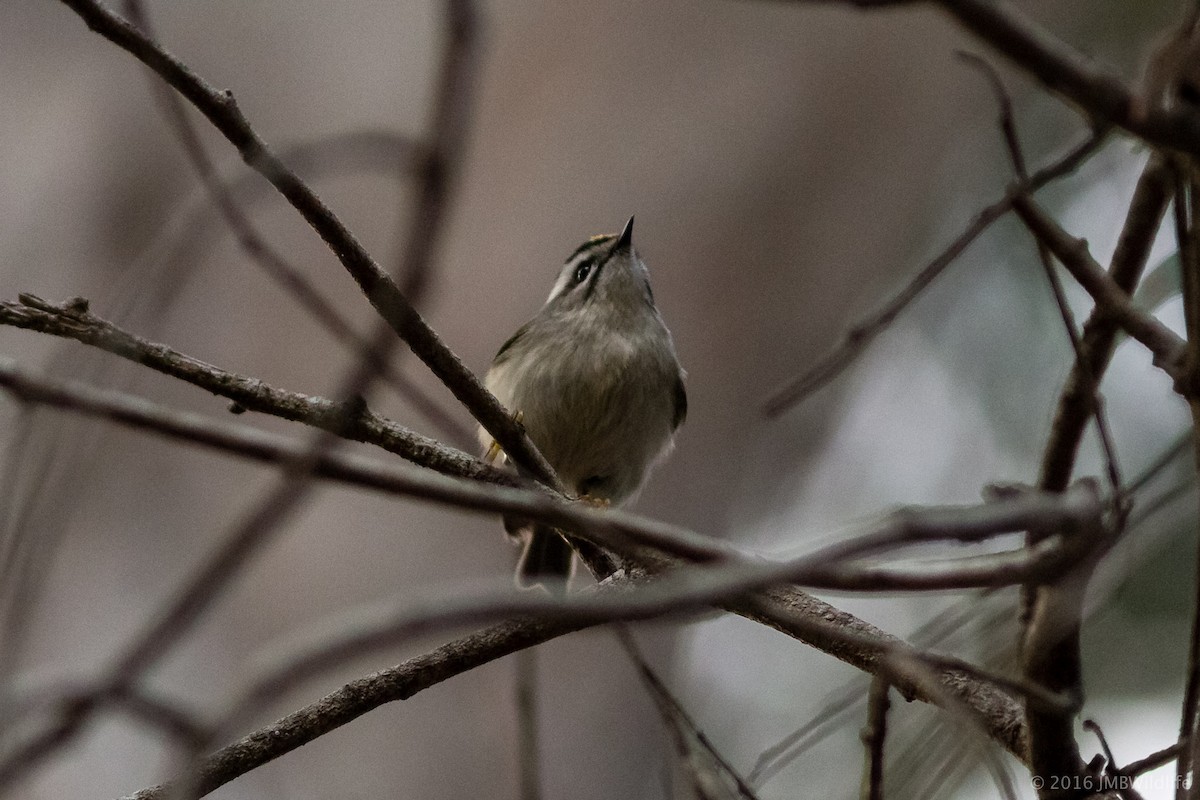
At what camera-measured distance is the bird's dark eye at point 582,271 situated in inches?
186

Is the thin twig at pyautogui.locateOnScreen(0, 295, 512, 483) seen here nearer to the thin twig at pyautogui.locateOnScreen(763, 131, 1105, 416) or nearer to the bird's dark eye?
the thin twig at pyautogui.locateOnScreen(763, 131, 1105, 416)

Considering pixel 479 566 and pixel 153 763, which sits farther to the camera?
pixel 479 566

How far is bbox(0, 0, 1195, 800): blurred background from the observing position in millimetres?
6703

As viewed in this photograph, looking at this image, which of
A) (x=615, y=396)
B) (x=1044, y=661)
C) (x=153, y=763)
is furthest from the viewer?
(x=153, y=763)

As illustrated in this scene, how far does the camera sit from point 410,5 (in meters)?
7.47

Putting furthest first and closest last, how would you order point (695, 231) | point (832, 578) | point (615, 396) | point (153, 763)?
1. point (695, 231)
2. point (153, 763)
3. point (615, 396)
4. point (832, 578)

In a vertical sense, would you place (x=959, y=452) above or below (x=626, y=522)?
above

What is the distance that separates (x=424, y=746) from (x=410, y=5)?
481 centimetres

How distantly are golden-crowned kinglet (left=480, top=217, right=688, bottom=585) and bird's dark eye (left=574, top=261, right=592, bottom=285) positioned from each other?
0.11 m

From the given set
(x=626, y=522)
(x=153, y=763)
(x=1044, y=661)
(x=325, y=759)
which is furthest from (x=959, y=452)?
(x=626, y=522)

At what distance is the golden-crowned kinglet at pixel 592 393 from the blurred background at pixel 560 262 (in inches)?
90.2

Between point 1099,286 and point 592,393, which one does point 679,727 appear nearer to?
point 1099,286

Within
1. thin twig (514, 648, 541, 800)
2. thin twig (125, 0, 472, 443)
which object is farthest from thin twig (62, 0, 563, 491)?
thin twig (514, 648, 541, 800)

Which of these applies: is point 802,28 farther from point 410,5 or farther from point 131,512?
point 131,512
